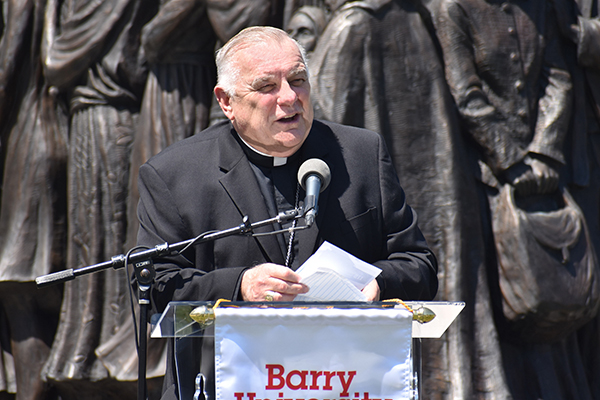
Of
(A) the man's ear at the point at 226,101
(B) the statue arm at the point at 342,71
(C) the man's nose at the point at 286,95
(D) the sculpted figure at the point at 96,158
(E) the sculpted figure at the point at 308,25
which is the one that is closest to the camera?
(C) the man's nose at the point at 286,95

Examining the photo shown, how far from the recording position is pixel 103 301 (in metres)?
4.58

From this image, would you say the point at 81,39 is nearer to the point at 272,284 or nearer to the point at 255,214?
the point at 255,214

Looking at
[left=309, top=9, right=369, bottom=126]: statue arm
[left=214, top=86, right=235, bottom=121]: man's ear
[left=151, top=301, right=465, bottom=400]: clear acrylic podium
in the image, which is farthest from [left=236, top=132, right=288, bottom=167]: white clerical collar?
[left=309, top=9, right=369, bottom=126]: statue arm

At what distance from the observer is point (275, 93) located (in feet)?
7.27

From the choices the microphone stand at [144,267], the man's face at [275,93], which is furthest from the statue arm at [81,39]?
the microphone stand at [144,267]

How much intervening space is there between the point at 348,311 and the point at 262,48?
824mm

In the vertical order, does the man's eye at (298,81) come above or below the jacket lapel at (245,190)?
above

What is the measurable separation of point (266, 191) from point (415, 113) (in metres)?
1.75

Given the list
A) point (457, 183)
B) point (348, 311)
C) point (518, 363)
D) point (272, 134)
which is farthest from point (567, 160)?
point (348, 311)

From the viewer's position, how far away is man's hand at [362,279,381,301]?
2025mm

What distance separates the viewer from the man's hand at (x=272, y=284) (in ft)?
6.17

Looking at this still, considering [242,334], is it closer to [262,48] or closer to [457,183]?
[262,48]

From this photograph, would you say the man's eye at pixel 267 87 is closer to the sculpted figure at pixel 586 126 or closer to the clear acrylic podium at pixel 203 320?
the clear acrylic podium at pixel 203 320

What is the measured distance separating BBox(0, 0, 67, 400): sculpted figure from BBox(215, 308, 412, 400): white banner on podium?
10.6 feet
